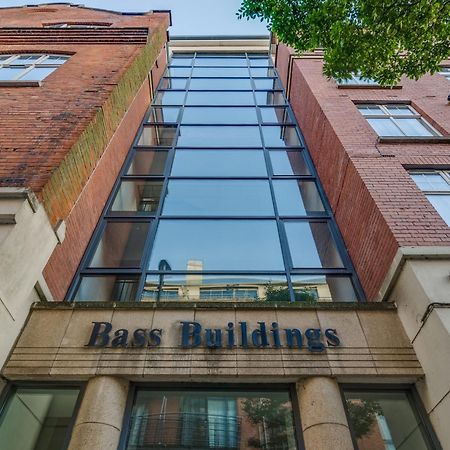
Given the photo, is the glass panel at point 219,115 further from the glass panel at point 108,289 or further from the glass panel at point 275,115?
the glass panel at point 108,289

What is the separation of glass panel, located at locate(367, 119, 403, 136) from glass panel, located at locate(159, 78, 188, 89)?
33.0 ft

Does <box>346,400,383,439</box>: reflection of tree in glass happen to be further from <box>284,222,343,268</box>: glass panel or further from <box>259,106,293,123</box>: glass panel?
<box>259,106,293,123</box>: glass panel

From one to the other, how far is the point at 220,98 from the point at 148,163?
5870 mm

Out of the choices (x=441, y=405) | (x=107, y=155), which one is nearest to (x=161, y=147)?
(x=107, y=155)

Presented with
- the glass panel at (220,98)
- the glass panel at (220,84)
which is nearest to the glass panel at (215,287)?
the glass panel at (220,98)

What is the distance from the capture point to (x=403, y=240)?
598 centimetres

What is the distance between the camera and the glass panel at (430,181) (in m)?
7.78

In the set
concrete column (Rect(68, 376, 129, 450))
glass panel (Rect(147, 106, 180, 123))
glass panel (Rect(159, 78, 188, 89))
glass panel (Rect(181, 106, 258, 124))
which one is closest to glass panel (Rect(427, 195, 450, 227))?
concrete column (Rect(68, 376, 129, 450))

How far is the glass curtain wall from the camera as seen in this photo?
7445mm

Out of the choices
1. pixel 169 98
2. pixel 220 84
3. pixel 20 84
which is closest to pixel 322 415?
pixel 20 84

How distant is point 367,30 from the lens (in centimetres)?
749

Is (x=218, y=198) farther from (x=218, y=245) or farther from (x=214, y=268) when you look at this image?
(x=214, y=268)

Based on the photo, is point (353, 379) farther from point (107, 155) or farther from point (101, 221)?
point (107, 155)

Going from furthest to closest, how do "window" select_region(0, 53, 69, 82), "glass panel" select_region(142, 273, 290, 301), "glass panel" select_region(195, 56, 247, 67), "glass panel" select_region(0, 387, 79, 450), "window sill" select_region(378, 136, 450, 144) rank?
"glass panel" select_region(195, 56, 247, 67) < "window" select_region(0, 53, 69, 82) < "window sill" select_region(378, 136, 450, 144) < "glass panel" select_region(142, 273, 290, 301) < "glass panel" select_region(0, 387, 79, 450)
